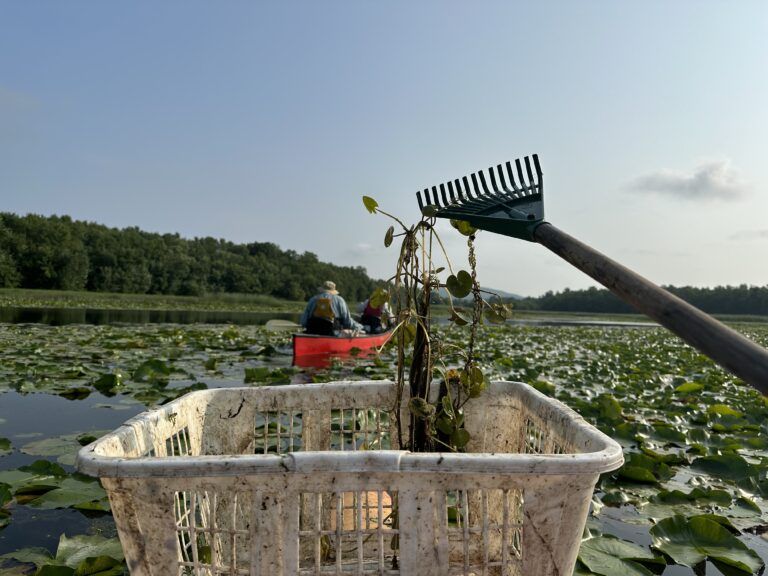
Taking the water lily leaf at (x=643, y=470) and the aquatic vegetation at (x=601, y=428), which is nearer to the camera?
the aquatic vegetation at (x=601, y=428)

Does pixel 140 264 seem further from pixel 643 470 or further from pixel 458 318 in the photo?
pixel 458 318

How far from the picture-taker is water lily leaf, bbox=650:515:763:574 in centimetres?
200

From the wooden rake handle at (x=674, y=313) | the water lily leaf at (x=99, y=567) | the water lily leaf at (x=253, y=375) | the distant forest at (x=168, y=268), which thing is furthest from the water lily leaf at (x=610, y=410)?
the distant forest at (x=168, y=268)

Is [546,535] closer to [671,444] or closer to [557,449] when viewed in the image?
→ [557,449]

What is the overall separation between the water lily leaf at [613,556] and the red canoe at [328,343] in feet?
17.0

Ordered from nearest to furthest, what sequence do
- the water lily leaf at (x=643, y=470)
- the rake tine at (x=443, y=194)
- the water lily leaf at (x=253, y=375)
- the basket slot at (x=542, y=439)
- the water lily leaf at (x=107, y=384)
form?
the basket slot at (x=542, y=439), the rake tine at (x=443, y=194), the water lily leaf at (x=643, y=470), the water lily leaf at (x=107, y=384), the water lily leaf at (x=253, y=375)

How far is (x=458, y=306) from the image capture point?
6.55 ft

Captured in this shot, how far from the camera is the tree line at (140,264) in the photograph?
41.5 metres

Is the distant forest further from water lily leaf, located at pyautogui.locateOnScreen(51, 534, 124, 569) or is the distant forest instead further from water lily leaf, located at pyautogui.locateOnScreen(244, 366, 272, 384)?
water lily leaf, located at pyautogui.locateOnScreen(51, 534, 124, 569)

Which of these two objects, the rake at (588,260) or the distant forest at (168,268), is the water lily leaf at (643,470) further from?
the distant forest at (168,268)

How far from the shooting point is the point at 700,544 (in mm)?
2119

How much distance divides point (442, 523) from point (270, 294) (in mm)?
59284


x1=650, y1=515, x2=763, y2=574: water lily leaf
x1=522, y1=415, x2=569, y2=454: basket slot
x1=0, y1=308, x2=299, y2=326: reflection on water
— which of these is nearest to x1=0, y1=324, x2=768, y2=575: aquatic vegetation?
x1=650, y1=515, x2=763, y2=574: water lily leaf

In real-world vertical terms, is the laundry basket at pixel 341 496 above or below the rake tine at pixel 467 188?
below
